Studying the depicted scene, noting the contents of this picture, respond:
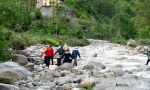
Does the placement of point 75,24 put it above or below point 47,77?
below

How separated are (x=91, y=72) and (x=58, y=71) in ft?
6.31

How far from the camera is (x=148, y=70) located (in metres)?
25.8

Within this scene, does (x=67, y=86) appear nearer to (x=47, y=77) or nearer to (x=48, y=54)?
(x=47, y=77)

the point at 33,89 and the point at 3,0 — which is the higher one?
the point at 3,0

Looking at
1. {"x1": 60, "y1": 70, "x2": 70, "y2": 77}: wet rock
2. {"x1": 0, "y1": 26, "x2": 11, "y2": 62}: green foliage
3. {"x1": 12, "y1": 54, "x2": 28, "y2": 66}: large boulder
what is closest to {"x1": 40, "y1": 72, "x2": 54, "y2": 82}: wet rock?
{"x1": 60, "y1": 70, "x2": 70, "y2": 77}: wet rock

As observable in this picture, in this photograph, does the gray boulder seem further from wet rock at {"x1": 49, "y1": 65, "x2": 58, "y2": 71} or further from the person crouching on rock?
the person crouching on rock

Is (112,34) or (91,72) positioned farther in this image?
(112,34)

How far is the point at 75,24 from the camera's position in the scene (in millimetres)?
80000

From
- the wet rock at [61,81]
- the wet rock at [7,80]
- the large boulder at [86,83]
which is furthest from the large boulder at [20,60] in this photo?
the large boulder at [86,83]

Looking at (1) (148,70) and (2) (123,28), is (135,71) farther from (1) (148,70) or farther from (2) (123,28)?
(2) (123,28)

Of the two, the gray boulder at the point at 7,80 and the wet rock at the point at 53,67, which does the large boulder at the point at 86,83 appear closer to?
the gray boulder at the point at 7,80

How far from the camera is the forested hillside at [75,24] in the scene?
124ft

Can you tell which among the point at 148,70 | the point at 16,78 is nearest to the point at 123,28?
the point at 148,70

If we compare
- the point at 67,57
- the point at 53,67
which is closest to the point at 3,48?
the point at 53,67
